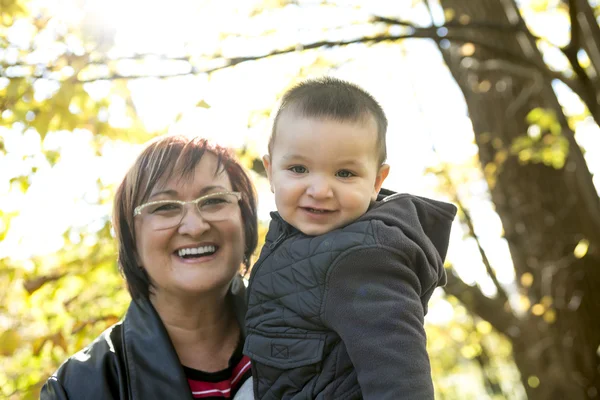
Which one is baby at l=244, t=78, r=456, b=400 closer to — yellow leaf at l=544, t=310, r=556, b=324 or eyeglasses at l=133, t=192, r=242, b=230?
eyeglasses at l=133, t=192, r=242, b=230

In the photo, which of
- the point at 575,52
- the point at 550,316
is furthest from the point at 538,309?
the point at 575,52

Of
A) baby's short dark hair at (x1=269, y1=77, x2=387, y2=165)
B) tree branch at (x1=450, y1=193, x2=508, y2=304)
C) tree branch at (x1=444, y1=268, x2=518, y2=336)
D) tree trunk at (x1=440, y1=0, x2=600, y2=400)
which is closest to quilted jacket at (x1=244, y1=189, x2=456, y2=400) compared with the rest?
baby's short dark hair at (x1=269, y1=77, x2=387, y2=165)

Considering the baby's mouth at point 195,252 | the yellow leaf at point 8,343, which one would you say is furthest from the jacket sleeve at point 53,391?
the yellow leaf at point 8,343

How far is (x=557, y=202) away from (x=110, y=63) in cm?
332

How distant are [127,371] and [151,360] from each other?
0.27 ft

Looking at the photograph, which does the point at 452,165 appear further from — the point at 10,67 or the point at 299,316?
the point at 299,316

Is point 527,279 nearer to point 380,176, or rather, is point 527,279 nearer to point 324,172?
point 380,176

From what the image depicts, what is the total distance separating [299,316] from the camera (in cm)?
172

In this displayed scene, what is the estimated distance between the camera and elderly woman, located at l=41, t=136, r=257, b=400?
7.00 feet

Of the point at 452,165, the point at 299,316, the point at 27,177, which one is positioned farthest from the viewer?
the point at 452,165

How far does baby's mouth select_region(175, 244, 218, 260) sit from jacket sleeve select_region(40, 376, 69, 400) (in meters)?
0.56

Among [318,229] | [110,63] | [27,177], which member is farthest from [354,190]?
[27,177]

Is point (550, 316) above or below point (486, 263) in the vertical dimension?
below

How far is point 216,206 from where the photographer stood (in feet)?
7.66
